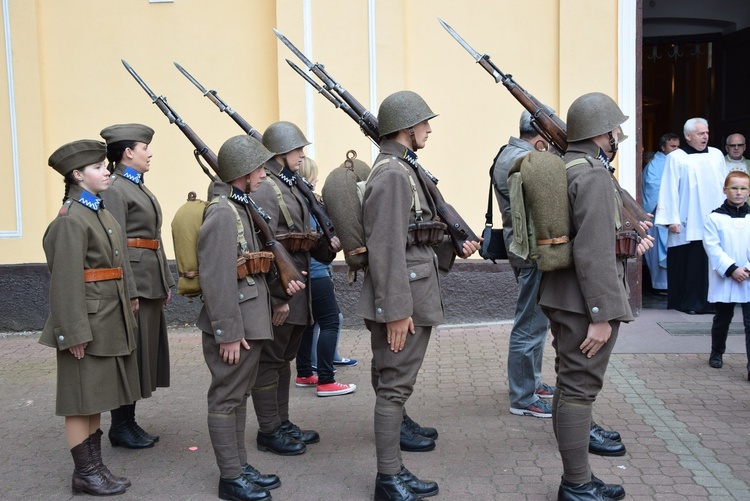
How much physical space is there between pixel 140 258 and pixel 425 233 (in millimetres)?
2010

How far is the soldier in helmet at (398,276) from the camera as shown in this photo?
13.6 feet

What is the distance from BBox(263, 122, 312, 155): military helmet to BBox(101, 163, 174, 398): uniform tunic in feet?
2.99

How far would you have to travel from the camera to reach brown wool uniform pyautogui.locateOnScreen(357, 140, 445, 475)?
4145 millimetres

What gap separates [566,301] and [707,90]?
883cm

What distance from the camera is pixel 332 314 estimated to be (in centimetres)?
634

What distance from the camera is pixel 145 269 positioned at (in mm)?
5355

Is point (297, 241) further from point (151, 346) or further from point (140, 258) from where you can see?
point (151, 346)

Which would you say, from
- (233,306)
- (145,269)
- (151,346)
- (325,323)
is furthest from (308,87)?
(233,306)

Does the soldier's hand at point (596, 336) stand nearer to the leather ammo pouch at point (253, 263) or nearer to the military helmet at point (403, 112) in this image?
the military helmet at point (403, 112)

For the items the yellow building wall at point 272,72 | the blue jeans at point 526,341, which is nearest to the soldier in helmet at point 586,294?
the blue jeans at point 526,341

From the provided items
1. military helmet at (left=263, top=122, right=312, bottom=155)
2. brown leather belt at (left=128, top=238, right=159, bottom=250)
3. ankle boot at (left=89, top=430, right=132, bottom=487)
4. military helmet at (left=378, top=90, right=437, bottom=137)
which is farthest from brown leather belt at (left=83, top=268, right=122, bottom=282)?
military helmet at (left=378, top=90, right=437, bottom=137)

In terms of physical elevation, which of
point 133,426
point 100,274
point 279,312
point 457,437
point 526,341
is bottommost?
point 457,437

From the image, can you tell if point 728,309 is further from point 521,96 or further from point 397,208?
point 397,208

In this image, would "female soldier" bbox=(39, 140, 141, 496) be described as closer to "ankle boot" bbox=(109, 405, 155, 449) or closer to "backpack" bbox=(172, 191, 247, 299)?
"backpack" bbox=(172, 191, 247, 299)
